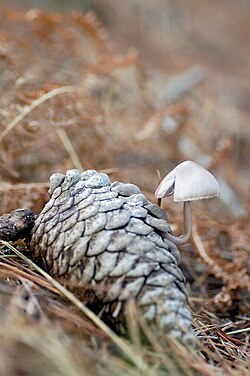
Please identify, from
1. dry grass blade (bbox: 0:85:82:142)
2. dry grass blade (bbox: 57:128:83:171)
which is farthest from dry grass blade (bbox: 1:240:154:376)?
dry grass blade (bbox: 57:128:83:171)

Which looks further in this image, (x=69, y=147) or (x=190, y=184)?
(x=69, y=147)

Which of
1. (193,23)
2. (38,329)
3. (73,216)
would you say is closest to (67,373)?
(38,329)

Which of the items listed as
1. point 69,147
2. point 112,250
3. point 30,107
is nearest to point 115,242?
point 112,250

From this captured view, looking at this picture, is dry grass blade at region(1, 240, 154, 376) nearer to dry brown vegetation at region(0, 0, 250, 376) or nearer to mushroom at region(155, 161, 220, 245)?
dry brown vegetation at region(0, 0, 250, 376)

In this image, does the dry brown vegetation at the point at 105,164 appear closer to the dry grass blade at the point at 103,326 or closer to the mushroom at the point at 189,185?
the dry grass blade at the point at 103,326

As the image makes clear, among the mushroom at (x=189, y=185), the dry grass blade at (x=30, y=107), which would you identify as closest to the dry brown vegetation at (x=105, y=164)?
the dry grass blade at (x=30, y=107)

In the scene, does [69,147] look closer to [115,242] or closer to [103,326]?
[115,242]
